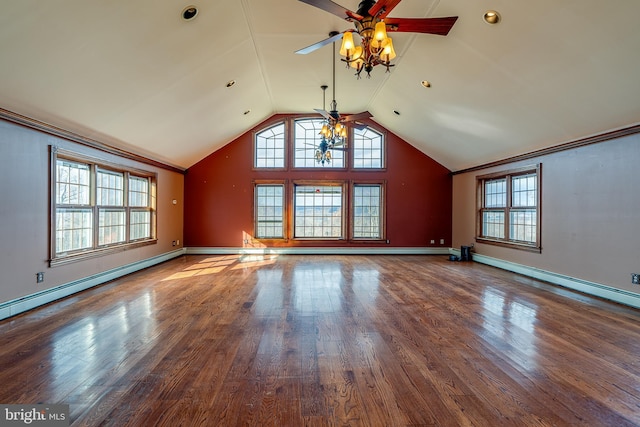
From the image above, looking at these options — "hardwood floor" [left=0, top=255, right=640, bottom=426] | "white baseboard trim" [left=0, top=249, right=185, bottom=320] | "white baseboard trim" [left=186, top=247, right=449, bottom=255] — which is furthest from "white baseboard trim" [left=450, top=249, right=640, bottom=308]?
"white baseboard trim" [left=0, top=249, right=185, bottom=320]

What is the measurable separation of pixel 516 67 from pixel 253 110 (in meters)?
5.37

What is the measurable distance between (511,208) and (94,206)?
8.11 m

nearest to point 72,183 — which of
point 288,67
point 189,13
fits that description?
point 189,13

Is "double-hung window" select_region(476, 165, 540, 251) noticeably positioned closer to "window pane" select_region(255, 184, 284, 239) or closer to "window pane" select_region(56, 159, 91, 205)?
"window pane" select_region(255, 184, 284, 239)

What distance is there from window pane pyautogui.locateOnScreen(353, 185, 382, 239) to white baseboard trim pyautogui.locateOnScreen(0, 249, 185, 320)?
209 inches

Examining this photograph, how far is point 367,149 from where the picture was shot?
8648 mm

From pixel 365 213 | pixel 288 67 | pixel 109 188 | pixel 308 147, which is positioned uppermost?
pixel 288 67

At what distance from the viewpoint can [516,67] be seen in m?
3.95

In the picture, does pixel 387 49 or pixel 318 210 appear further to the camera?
pixel 318 210

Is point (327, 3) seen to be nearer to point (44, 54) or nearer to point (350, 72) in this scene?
point (44, 54)

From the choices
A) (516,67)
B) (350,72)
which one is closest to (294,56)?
(350,72)

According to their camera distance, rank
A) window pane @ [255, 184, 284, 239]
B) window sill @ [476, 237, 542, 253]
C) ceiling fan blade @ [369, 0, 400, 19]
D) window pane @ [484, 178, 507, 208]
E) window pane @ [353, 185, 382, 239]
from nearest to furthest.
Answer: ceiling fan blade @ [369, 0, 400, 19]
window sill @ [476, 237, 542, 253]
window pane @ [484, 178, 507, 208]
window pane @ [255, 184, 284, 239]
window pane @ [353, 185, 382, 239]

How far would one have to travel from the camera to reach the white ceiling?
9.78ft

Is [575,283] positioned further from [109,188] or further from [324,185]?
[109,188]
